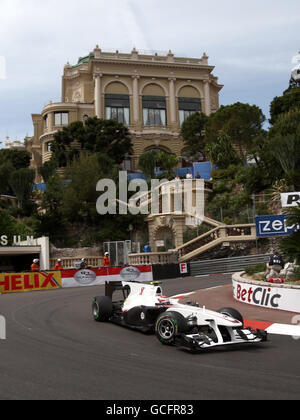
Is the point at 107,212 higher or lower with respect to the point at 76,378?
higher

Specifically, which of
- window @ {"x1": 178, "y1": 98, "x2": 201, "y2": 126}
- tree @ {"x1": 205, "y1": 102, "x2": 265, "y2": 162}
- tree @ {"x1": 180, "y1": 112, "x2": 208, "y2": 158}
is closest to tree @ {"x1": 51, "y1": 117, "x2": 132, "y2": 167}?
tree @ {"x1": 180, "y1": 112, "x2": 208, "y2": 158}

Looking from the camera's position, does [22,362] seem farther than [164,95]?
No

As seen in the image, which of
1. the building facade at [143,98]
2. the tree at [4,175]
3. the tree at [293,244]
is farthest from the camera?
the building facade at [143,98]

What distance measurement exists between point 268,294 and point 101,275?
14.6 meters

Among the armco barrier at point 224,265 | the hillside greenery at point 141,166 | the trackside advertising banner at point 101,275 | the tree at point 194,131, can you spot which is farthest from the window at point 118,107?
the trackside advertising banner at point 101,275

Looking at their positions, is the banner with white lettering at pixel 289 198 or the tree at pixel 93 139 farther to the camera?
the tree at pixel 93 139

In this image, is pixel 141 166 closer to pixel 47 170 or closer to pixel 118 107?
pixel 47 170

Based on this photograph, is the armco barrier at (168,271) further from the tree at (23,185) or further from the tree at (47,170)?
the tree at (47,170)

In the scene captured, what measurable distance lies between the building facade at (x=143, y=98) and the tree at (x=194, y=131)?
3881 mm

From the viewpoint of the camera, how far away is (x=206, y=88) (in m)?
72.8

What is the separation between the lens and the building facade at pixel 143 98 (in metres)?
68.6

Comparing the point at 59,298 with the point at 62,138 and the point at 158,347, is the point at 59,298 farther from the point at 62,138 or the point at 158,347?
the point at 62,138

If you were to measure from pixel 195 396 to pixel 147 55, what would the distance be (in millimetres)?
71217
